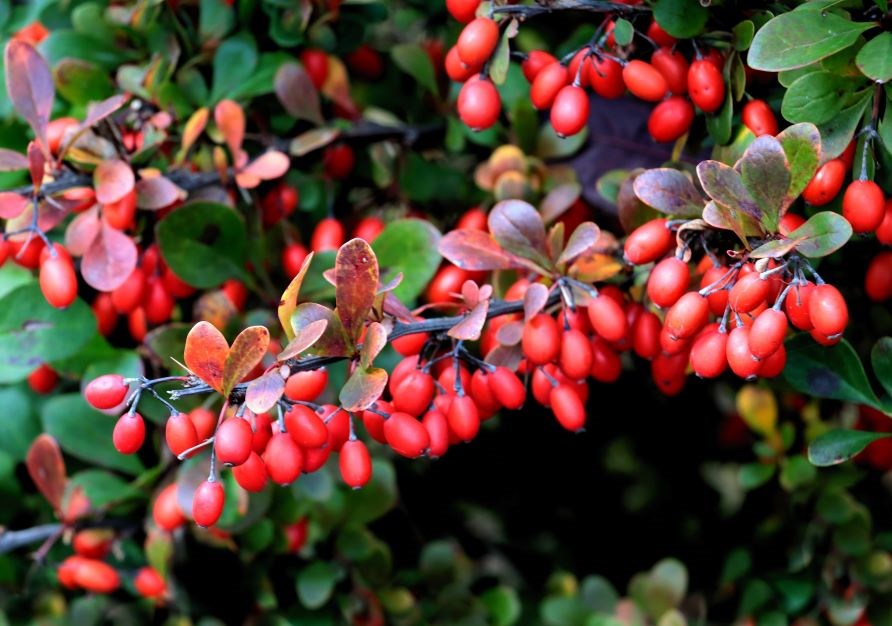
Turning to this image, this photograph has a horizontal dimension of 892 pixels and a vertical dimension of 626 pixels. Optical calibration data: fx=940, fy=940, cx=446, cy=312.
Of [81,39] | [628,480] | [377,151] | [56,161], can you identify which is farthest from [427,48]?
[628,480]

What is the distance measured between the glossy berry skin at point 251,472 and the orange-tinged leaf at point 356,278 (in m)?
0.16

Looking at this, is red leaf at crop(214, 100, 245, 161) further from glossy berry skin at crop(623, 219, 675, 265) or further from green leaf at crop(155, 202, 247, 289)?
glossy berry skin at crop(623, 219, 675, 265)

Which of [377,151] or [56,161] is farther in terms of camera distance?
[377,151]

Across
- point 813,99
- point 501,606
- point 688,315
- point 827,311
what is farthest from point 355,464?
point 501,606

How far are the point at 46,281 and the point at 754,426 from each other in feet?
3.41

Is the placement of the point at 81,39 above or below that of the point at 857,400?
above

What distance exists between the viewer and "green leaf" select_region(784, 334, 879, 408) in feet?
3.45

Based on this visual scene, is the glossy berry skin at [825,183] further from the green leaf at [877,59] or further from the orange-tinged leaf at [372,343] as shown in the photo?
the orange-tinged leaf at [372,343]

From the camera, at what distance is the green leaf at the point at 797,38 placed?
0.86 metres

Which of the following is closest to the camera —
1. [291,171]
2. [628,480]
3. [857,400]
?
[857,400]

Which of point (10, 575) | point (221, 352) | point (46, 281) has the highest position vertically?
point (221, 352)

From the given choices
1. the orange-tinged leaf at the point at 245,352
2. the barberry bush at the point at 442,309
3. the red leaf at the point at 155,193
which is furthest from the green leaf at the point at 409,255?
the orange-tinged leaf at the point at 245,352

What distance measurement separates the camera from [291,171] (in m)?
1.40

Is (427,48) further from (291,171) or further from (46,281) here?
(46,281)
